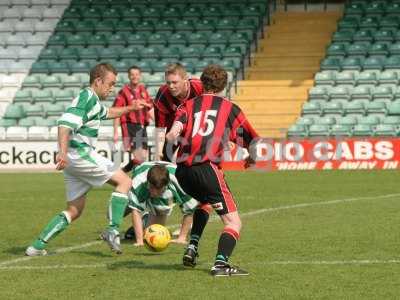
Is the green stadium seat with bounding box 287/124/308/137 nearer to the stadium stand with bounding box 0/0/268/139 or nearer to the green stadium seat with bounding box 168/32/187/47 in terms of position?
the stadium stand with bounding box 0/0/268/139

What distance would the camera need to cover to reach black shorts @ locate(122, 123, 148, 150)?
55.3 ft

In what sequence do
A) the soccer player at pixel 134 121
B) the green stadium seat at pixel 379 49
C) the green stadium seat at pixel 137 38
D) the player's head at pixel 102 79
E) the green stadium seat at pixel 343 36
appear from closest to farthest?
1. the player's head at pixel 102 79
2. the soccer player at pixel 134 121
3. the green stadium seat at pixel 379 49
4. the green stadium seat at pixel 343 36
5. the green stadium seat at pixel 137 38

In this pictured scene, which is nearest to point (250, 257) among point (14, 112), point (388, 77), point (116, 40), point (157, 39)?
point (388, 77)

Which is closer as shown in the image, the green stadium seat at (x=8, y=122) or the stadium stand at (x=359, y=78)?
the stadium stand at (x=359, y=78)

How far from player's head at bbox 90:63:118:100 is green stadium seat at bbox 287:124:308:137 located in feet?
53.2

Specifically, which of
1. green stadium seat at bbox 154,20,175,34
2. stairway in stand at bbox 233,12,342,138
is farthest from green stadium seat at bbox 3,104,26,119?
stairway in stand at bbox 233,12,342,138

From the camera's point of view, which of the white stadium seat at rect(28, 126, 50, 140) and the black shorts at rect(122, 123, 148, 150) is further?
the white stadium seat at rect(28, 126, 50, 140)

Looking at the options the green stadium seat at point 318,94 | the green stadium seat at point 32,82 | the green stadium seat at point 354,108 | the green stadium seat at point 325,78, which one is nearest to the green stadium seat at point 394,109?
the green stadium seat at point 354,108

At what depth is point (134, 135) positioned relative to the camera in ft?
56.4

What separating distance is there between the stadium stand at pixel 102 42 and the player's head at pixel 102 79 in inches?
745

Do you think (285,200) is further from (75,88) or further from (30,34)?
(30,34)

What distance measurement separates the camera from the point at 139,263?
8.52 meters

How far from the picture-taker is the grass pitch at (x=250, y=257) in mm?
7059

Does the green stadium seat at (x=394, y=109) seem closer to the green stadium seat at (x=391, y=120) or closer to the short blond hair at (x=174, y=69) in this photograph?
the green stadium seat at (x=391, y=120)
